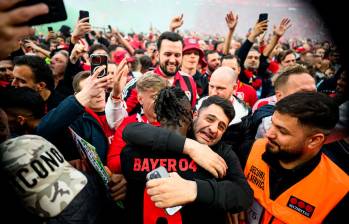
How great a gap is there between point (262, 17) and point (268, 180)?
3153mm

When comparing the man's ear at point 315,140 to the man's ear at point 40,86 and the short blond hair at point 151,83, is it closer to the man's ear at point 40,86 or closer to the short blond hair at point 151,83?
the short blond hair at point 151,83

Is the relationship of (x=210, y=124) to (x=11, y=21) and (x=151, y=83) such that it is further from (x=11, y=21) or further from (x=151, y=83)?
(x=11, y=21)

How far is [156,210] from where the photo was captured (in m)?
1.47

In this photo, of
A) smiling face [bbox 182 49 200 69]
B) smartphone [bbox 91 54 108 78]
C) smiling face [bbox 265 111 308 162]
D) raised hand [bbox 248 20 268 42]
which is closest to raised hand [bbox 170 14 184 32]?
smiling face [bbox 182 49 200 69]

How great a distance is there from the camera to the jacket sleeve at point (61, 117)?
1.69 meters

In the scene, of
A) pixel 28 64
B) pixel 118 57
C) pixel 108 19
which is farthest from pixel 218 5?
pixel 28 64

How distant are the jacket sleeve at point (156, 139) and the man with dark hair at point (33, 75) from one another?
1.55 m

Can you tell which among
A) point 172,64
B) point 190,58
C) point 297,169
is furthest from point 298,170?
point 190,58

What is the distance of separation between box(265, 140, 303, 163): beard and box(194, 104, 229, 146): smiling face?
0.32 m

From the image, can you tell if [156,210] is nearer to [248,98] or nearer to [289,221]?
[289,221]

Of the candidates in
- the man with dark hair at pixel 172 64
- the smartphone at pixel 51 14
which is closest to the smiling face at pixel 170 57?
the man with dark hair at pixel 172 64

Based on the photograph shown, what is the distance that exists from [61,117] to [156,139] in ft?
2.15

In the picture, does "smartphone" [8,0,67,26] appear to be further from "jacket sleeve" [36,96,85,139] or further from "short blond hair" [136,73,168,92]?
"short blond hair" [136,73,168,92]

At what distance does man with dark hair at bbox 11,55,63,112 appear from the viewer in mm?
2600
